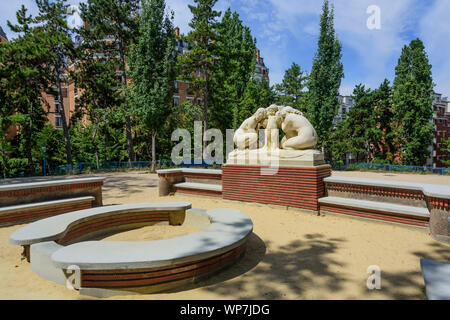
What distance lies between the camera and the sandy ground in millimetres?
3092

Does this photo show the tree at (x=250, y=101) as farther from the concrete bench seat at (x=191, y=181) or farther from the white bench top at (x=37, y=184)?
the white bench top at (x=37, y=184)

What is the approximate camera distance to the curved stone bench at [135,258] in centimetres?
288

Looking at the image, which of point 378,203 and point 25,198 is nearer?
point 378,203

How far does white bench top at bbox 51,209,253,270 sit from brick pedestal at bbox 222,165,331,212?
3587 millimetres

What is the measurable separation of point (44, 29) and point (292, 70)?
28099mm

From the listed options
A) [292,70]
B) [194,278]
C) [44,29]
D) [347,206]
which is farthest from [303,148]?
[292,70]

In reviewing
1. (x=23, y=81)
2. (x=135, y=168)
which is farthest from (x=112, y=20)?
(x=135, y=168)

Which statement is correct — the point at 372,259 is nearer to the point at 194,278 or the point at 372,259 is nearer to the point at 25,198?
the point at 194,278

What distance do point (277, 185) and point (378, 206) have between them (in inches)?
105

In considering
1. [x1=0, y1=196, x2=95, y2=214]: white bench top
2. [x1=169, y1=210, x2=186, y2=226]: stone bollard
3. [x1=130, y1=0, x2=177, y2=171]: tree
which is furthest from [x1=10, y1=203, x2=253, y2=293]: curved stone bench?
[x1=130, y1=0, x2=177, y2=171]: tree

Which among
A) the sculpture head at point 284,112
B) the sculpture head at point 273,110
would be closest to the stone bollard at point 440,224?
the sculpture head at point 284,112

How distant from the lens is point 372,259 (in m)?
4.11

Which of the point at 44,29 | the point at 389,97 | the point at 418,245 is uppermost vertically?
the point at 44,29

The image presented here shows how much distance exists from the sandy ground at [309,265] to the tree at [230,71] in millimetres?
19161
